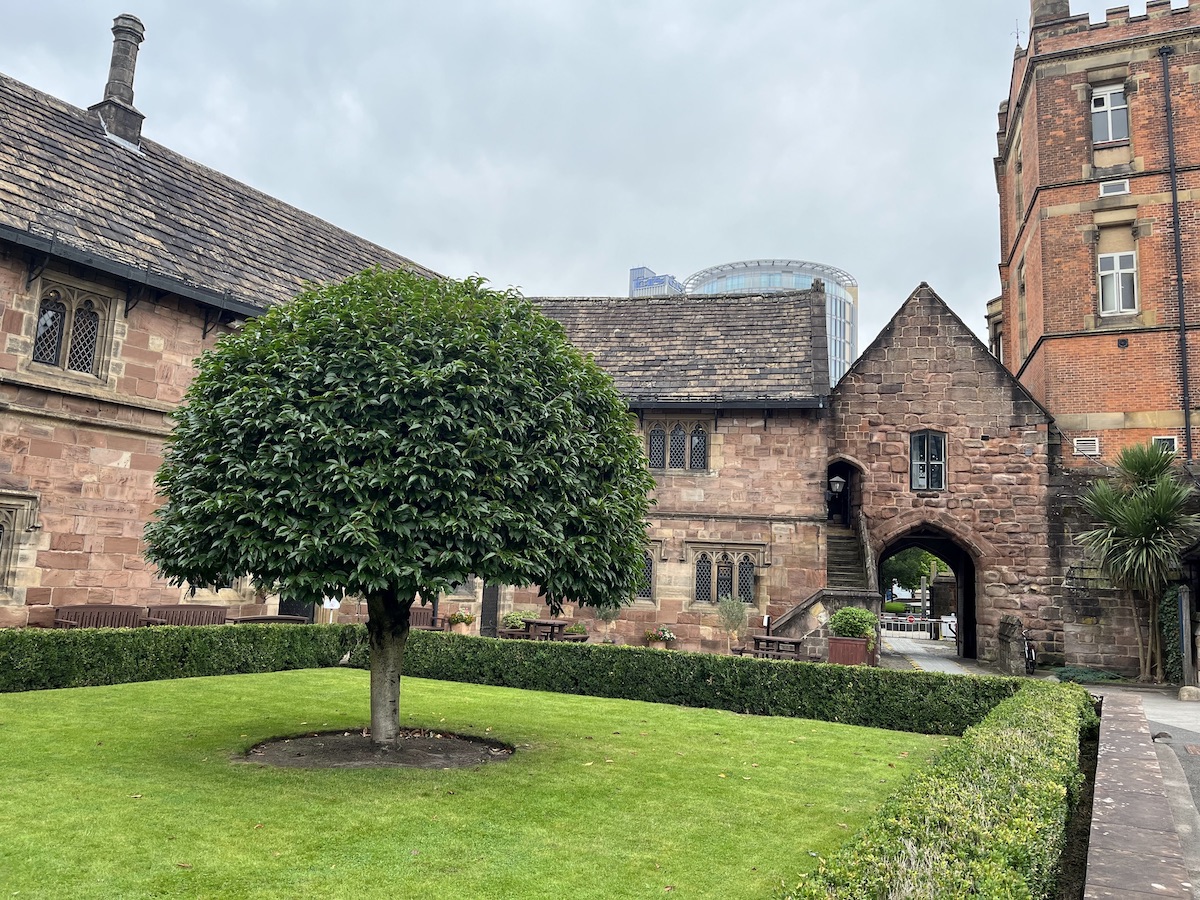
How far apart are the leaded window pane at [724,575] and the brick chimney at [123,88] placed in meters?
16.7

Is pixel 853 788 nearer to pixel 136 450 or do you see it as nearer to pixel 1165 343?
pixel 136 450

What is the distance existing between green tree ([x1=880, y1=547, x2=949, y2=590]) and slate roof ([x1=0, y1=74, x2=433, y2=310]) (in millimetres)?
49259

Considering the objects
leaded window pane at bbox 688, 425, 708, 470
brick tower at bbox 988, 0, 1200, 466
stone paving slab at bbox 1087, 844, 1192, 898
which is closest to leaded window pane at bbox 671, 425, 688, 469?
leaded window pane at bbox 688, 425, 708, 470

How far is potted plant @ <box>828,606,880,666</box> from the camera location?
54.1 feet

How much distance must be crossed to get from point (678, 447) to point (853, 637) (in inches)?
297

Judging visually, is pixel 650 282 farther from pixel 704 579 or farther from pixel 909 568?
pixel 704 579

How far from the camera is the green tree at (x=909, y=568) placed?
61.4 metres

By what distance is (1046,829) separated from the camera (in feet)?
15.6

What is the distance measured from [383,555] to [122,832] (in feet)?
9.68

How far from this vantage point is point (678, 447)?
22703 mm

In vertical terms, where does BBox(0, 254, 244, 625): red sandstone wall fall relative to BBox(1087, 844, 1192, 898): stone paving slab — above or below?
above

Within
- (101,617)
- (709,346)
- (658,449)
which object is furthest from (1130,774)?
(709,346)

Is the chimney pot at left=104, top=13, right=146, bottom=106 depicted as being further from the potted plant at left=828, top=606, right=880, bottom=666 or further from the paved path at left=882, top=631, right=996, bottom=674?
the paved path at left=882, top=631, right=996, bottom=674

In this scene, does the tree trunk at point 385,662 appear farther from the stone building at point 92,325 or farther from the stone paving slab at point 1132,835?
the stone building at point 92,325
